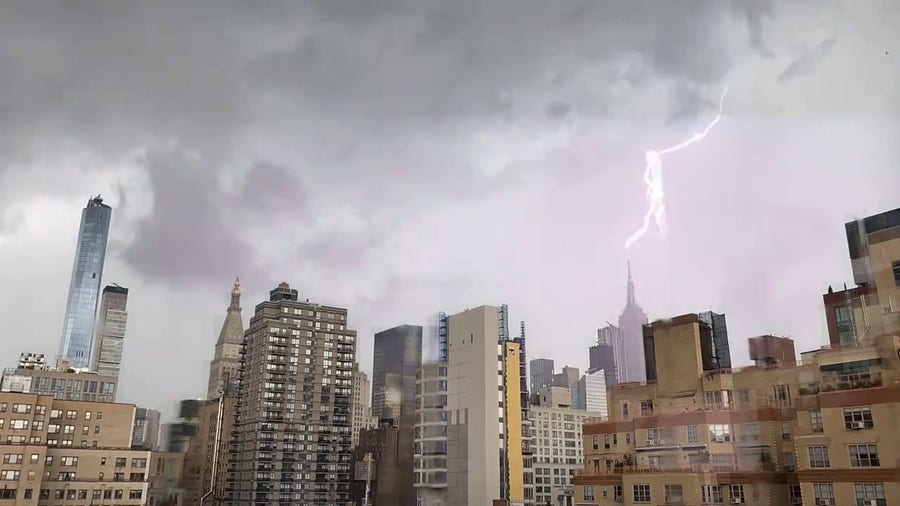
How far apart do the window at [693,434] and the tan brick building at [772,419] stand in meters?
0.03

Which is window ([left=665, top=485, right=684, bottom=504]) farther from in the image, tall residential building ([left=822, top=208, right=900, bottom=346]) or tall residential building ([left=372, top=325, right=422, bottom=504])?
tall residential building ([left=372, top=325, right=422, bottom=504])

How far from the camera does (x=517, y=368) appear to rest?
111 feet

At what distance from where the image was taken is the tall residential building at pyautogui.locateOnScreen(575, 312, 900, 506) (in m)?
12.4

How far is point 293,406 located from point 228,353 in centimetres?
528

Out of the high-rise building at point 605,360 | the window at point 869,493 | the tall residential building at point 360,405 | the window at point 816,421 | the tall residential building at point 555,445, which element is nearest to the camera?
the window at point 869,493

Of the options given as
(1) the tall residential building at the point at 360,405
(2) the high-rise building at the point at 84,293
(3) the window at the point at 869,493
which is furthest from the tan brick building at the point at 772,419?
(2) the high-rise building at the point at 84,293

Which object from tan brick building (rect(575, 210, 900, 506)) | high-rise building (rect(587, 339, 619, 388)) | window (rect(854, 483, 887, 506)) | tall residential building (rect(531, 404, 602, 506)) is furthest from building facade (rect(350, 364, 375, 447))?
window (rect(854, 483, 887, 506))

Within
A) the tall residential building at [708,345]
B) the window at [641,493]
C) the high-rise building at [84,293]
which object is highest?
the high-rise building at [84,293]

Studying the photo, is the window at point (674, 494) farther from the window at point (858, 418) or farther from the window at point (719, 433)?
the window at point (858, 418)

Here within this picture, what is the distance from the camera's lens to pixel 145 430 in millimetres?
27750

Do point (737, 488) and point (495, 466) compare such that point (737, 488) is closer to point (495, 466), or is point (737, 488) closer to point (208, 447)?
point (495, 466)

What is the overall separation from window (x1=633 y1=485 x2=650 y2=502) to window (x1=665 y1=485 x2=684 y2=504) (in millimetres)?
698

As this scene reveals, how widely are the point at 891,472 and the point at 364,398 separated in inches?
1742

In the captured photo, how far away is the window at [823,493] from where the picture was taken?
43.0ft
